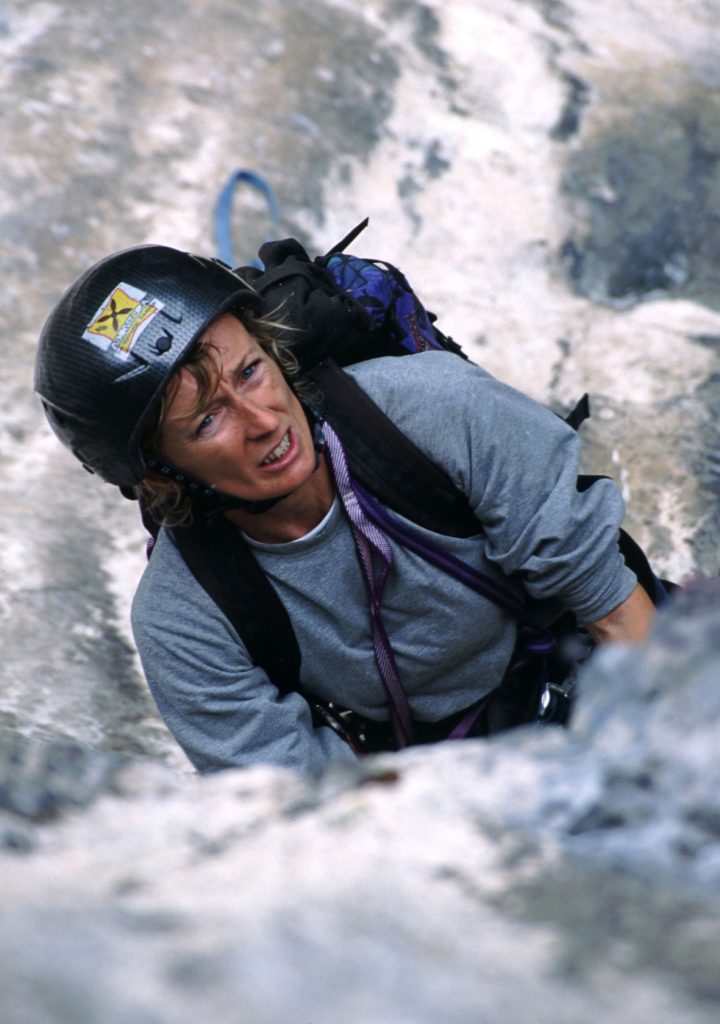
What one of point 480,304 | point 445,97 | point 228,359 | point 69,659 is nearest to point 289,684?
point 228,359

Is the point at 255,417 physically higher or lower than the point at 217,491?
higher

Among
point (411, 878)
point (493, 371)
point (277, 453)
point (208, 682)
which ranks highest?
point (411, 878)

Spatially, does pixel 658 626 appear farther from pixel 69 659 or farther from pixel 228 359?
pixel 69 659

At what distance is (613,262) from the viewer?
5.17 metres

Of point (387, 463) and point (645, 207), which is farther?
point (645, 207)

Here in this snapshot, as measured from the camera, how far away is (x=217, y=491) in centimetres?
231

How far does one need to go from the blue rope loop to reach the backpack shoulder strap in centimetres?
257

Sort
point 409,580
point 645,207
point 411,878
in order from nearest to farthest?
point 411,878 → point 409,580 → point 645,207

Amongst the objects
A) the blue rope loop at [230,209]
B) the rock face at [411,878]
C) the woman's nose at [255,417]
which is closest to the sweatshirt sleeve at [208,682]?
the woman's nose at [255,417]

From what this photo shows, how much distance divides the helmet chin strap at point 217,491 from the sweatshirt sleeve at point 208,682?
154 mm

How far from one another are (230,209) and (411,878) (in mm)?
4203

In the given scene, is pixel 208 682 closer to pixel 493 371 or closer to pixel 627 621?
pixel 627 621

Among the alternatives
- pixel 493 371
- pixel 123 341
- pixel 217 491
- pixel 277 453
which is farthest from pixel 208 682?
pixel 493 371

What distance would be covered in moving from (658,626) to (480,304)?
379 centimetres
